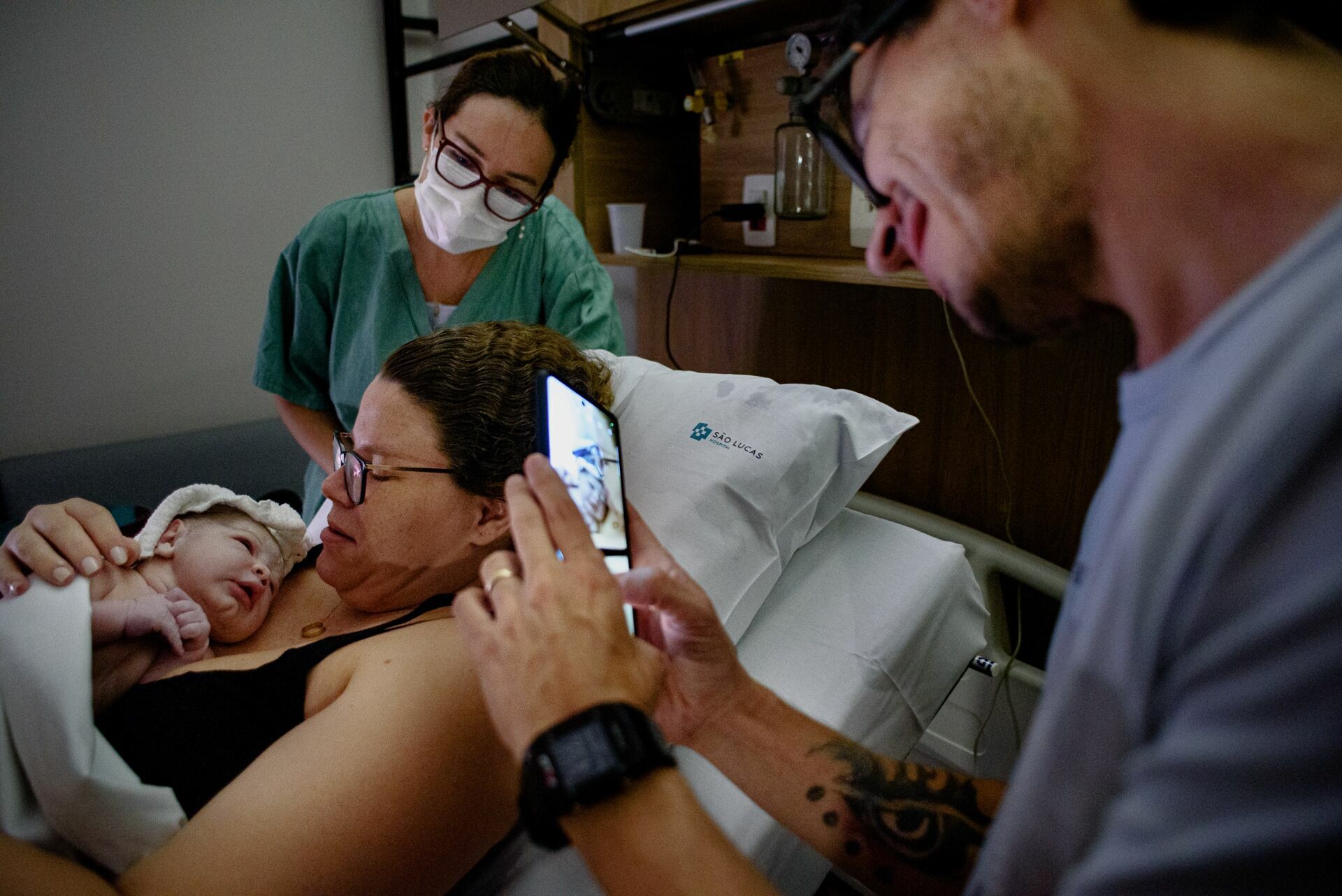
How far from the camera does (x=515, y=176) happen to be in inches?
53.3

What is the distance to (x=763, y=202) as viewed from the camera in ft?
6.07

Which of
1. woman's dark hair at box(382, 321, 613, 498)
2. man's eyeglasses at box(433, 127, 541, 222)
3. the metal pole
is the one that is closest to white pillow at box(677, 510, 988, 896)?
woman's dark hair at box(382, 321, 613, 498)

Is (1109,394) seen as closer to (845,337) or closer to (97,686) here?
(845,337)

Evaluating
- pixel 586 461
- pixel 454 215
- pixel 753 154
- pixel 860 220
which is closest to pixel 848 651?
pixel 586 461

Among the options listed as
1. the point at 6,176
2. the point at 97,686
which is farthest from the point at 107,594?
the point at 6,176

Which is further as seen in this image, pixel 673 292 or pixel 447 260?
pixel 673 292

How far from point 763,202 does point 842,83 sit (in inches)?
48.5

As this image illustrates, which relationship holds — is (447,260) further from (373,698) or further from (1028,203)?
(1028,203)

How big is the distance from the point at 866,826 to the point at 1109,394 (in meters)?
0.95

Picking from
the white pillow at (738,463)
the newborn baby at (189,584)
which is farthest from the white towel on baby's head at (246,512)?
the white pillow at (738,463)

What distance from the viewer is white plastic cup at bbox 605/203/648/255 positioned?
6.12ft

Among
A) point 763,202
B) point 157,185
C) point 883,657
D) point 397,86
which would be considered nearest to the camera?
point 883,657

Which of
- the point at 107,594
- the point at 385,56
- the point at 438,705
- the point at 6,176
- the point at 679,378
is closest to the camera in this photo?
the point at 438,705

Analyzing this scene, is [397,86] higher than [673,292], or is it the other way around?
[397,86]
